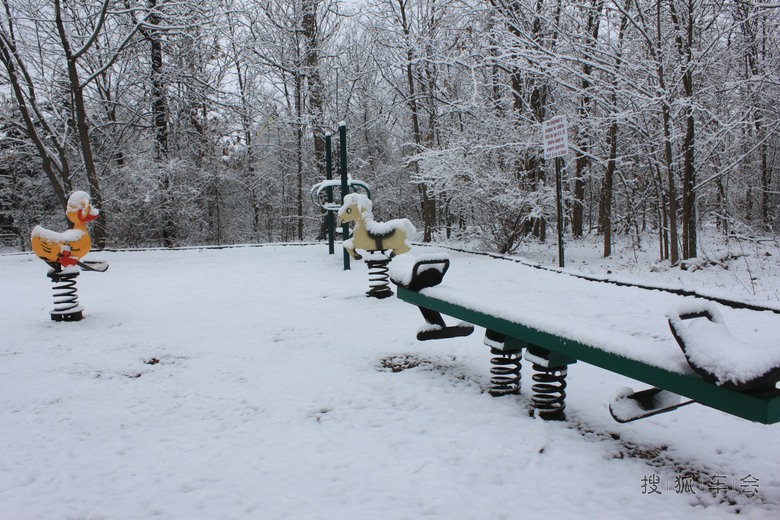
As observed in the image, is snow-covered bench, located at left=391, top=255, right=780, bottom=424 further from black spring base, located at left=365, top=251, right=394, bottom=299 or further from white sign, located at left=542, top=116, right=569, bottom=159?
white sign, located at left=542, top=116, right=569, bottom=159

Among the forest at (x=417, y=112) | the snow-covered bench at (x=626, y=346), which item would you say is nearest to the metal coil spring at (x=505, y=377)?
the snow-covered bench at (x=626, y=346)

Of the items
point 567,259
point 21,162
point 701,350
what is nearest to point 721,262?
point 567,259

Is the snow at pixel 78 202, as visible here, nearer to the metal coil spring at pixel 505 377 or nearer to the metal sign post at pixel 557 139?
the metal coil spring at pixel 505 377

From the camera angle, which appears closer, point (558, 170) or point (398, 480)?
point (398, 480)

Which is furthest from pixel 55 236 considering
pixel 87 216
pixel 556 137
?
pixel 556 137

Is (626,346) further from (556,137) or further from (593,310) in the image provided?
(556,137)

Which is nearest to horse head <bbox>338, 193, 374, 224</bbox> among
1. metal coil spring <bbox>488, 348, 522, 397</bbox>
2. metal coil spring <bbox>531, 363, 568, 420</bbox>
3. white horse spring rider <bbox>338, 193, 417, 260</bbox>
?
white horse spring rider <bbox>338, 193, 417, 260</bbox>

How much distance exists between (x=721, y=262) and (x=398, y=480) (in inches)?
359

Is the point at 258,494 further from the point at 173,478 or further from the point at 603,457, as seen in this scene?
the point at 603,457

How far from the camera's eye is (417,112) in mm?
17062

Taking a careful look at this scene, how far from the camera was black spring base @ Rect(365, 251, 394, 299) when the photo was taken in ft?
20.9

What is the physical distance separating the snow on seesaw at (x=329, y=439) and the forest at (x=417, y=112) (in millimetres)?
6516

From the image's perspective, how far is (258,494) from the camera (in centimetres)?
217

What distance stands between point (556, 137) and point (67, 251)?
6.64m
